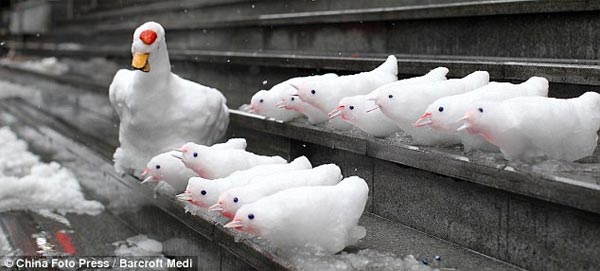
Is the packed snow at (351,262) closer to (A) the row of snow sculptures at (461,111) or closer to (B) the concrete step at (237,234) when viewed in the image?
(B) the concrete step at (237,234)

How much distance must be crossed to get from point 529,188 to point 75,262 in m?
2.27

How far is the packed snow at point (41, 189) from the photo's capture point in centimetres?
439

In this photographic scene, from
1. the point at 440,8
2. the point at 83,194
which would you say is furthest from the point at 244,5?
the point at 440,8

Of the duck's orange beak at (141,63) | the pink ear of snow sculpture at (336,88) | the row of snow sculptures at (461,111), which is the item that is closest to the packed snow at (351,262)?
the row of snow sculptures at (461,111)

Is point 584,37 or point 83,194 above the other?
point 584,37

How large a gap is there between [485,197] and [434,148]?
11.8 inches

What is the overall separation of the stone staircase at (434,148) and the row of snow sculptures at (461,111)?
0.22ft

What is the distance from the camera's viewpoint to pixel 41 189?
15.0ft

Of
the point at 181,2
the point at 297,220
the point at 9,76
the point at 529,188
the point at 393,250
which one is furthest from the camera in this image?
the point at 9,76

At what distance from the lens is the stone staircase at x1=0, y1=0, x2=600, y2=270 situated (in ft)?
7.27

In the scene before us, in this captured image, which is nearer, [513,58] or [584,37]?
[584,37]

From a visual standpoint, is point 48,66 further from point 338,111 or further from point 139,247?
point 338,111

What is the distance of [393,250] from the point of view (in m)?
2.53

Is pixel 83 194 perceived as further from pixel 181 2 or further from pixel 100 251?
pixel 181 2
